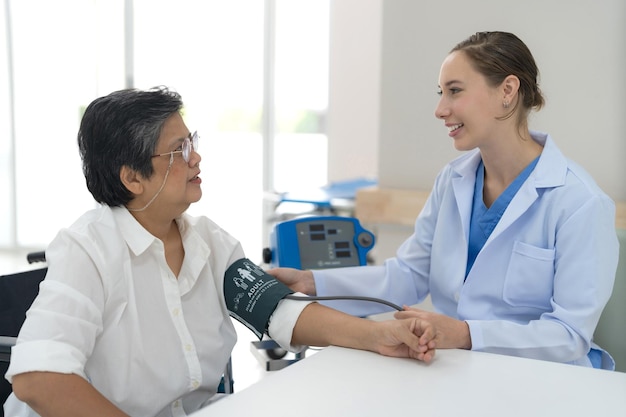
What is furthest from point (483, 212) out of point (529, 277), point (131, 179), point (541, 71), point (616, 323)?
point (541, 71)

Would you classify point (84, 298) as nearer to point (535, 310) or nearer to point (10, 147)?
point (535, 310)

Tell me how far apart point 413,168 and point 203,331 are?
161cm

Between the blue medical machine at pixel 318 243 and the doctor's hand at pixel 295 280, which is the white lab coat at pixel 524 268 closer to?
the doctor's hand at pixel 295 280

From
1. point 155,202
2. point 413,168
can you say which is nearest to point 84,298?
point 155,202

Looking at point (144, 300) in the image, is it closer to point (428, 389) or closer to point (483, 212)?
point (428, 389)

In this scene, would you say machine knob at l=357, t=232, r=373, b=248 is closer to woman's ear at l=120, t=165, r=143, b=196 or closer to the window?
woman's ear at l=120, t=165, r=143, b=196

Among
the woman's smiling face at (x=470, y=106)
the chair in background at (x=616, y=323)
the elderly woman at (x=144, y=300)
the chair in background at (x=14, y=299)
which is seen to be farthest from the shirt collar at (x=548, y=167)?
the chair in background at (x=14, y=299)

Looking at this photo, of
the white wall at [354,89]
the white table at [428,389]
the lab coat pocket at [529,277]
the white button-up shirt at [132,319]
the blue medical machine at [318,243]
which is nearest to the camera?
the white table at [428,389]

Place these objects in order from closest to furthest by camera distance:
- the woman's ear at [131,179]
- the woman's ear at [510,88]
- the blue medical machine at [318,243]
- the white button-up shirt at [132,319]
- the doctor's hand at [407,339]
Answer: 1. the white button-up shirt at [132,319]
2. the doctor's hand at [407,339]
3. the woman's ear at [131,179]
4. the woman's ear at [510,88]
5. the blue medical machine at [318,243]

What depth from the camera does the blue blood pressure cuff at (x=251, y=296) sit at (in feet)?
5.51

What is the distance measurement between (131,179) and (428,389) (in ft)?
2.45

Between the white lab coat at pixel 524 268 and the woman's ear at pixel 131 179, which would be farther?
the white lab coat at pixel 524 268

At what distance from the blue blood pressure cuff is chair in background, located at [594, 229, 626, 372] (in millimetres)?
854

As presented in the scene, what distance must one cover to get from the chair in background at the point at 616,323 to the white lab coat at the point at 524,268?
0.26 feet
